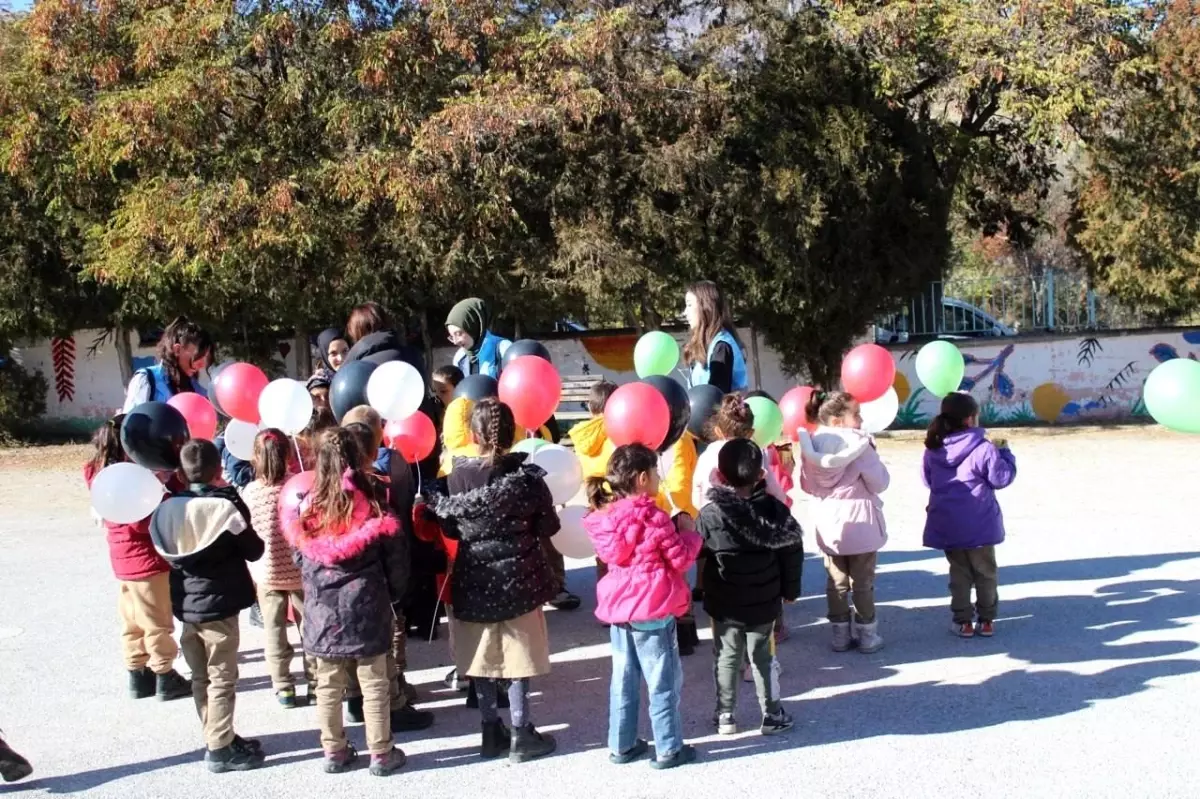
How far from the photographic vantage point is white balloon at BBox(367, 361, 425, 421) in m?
4.71

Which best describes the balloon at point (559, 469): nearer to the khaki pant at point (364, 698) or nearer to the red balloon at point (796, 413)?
the khaki pant at point (364, 698)

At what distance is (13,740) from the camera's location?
4.55m

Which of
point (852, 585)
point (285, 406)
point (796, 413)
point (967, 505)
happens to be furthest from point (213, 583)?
point (967, 505)

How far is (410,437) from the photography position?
4.86 m

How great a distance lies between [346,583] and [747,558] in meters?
1.51

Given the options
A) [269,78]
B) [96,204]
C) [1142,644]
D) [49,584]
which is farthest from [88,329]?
[1142,644]

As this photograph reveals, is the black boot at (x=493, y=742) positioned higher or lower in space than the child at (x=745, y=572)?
lower

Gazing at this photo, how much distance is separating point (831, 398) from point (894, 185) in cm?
976

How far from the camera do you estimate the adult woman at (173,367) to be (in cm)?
547

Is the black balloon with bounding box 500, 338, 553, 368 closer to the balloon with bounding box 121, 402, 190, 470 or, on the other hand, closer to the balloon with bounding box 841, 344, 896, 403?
the balloon with bounding box 841, 344, 896, 403

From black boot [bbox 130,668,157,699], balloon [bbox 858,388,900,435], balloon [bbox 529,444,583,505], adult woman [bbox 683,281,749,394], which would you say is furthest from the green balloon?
black boot [bbox 130,668,157,699]

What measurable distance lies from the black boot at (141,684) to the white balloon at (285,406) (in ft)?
4.24

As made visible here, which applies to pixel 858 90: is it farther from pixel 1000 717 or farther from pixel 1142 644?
pixel 1000 717

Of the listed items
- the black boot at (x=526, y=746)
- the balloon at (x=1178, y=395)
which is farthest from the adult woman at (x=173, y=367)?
the balloon at (x=1178, y=395)
